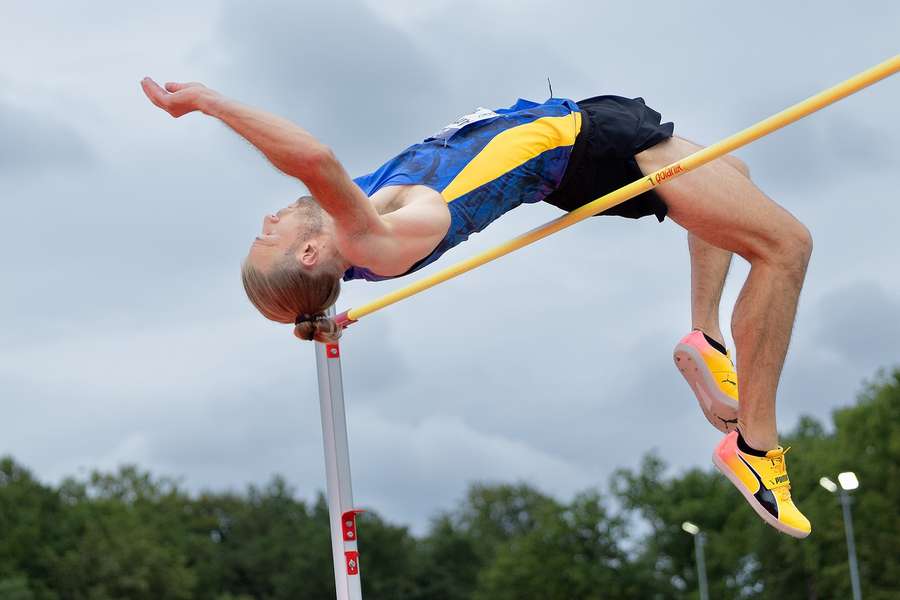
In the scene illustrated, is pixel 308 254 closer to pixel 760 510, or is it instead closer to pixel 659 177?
pixel 659 177

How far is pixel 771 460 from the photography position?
14.6ft

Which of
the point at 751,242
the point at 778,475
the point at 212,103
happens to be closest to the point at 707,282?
the point at 751,242

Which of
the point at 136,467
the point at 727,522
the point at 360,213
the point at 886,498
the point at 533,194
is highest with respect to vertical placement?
the point at 136,467

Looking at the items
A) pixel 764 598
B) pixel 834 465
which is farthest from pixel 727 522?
pixel 834 465

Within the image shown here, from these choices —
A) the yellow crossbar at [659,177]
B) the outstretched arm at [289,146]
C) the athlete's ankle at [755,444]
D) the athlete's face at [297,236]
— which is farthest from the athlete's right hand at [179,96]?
the athlete's ankle at [755,444]

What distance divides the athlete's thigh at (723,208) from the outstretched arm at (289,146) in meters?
1.03

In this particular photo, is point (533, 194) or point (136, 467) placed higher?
point (136, 467)

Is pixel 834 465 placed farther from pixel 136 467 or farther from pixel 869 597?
pixel 136 467

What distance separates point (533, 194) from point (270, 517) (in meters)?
48.2

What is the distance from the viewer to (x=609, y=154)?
Answer: 4312 millimetres

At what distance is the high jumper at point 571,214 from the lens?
3.99 meters

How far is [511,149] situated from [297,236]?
695 millimetres

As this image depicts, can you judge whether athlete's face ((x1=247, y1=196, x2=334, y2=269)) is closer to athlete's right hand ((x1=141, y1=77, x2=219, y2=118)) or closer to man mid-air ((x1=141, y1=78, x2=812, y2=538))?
man mid-air ((x1=141, y1=78, x2=812, y2=538))

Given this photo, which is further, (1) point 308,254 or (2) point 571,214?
(2) point 571,214
